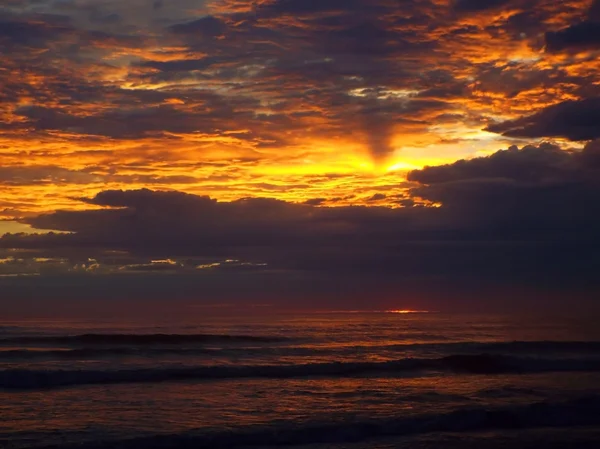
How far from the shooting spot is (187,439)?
1547 cm

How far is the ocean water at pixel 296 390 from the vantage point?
16.0 m

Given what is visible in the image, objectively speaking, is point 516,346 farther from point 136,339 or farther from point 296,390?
point 136,339

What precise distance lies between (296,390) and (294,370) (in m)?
4.92

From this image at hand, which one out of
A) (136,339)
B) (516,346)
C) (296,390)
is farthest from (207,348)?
(516,346)

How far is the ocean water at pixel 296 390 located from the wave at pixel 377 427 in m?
0.04

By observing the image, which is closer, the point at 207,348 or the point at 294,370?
the point at 294,370

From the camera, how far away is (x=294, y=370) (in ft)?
90.8

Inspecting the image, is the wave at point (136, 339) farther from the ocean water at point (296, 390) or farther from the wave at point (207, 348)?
the ocean water at point (296, 390)

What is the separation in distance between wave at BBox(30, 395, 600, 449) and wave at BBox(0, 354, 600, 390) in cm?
926

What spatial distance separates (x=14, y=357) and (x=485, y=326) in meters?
34.9

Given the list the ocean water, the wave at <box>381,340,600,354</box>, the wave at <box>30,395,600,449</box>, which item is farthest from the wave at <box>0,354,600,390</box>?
the wave at <box>30,395,600,449</box>

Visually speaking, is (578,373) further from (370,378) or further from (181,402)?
(181,402)

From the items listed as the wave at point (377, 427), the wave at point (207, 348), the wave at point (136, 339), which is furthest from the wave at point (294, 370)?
the wave at point (136, 339)

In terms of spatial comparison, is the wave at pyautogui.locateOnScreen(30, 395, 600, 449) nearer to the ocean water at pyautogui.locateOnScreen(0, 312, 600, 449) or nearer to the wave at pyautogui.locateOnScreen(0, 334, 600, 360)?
the ocean water at pyautogui.locateOnScreen(0, 312, 600, 449)
